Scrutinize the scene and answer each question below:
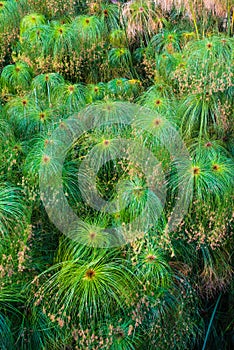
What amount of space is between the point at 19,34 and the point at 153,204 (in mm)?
2439

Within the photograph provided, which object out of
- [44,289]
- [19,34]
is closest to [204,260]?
[44,289]

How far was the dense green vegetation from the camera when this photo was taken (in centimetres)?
211

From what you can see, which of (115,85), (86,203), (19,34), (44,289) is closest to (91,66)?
(115,85)

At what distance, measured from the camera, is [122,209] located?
7.60 ft

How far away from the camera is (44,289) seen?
2.12 metres

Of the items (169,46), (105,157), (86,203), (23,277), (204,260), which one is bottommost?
(204,260)

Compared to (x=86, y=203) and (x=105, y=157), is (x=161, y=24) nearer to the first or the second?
(x=105, y=157)

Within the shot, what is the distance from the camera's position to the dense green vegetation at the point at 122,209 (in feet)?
6.92

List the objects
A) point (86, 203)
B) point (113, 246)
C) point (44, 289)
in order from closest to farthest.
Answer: point (44, 289) < point (113, 246) < point (86, 203)

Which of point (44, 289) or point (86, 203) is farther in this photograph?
point (86, 203)

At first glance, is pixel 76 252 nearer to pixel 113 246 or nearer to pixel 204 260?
pixel 113 246

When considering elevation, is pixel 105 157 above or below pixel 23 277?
above

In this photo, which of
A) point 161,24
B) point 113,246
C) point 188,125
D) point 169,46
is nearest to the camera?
point 113,246

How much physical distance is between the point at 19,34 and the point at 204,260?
8.48 ft
